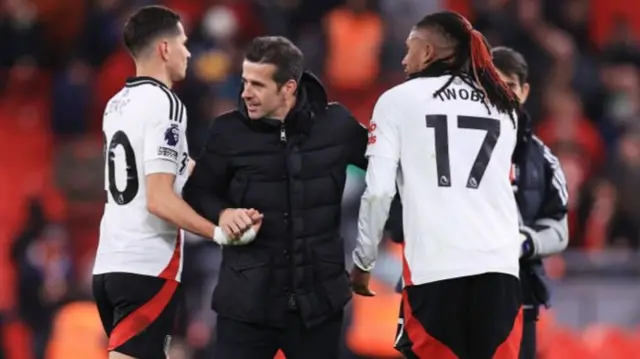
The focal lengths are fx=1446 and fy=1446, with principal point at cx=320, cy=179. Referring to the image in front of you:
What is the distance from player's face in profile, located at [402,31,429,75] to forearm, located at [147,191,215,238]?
114 cm

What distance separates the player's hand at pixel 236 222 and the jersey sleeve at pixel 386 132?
0.60m

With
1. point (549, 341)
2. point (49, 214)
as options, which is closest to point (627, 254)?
point (549, 341)

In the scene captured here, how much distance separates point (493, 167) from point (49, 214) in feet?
25.8

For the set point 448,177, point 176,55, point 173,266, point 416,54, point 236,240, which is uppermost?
point 176,55

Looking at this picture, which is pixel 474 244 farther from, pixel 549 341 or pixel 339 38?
pixel 339 38

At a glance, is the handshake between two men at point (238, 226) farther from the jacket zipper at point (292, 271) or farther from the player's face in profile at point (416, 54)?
the player's face in profile at point (416, 54)

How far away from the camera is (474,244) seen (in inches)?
242

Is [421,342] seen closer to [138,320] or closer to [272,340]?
[272,340]

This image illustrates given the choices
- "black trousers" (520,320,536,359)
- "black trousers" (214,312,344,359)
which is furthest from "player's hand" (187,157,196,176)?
"black trousers" (520,320,536,359)

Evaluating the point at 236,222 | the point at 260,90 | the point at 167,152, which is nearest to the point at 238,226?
the point at 236,222

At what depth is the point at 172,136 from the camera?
6594 millimetres

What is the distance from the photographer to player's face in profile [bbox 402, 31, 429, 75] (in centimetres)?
636

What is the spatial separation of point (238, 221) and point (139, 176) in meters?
0.59

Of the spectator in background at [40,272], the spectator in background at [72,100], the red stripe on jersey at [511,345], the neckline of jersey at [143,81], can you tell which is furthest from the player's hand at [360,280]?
the spectator in background at [72,100]
